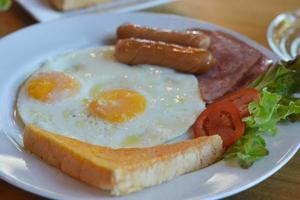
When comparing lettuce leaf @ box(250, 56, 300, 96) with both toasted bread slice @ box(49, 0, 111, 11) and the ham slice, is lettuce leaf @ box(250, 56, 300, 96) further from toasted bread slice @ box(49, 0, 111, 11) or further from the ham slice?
toasted bread slice @ box(49, 0, 111, 11)

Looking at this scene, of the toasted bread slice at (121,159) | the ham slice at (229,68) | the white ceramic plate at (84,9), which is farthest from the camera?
the white ceramic plate at (84,9)

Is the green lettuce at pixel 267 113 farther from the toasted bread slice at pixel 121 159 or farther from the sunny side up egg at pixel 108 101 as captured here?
the sunny side up egg at pixel 108 101

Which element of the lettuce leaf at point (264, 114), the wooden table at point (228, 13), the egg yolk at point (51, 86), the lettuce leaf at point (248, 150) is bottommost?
the egg yolk at point (51, 86)

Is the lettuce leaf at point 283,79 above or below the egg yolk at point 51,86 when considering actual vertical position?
above

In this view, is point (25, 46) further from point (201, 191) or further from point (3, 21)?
point (201, 191)

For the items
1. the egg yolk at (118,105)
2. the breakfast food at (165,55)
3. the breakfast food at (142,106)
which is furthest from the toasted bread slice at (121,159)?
the breakfast food at (165,55)

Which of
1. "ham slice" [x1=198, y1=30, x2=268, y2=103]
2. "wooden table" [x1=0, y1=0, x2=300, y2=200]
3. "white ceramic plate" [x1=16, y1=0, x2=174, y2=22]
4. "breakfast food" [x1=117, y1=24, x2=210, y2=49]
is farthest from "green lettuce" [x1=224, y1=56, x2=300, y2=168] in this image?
"white ceramic plate" [x1=16, y1=0, x2=174, y2=22]

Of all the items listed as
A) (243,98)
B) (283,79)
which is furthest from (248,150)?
(283,79)

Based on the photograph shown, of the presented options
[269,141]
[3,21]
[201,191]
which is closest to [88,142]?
[201,191]
